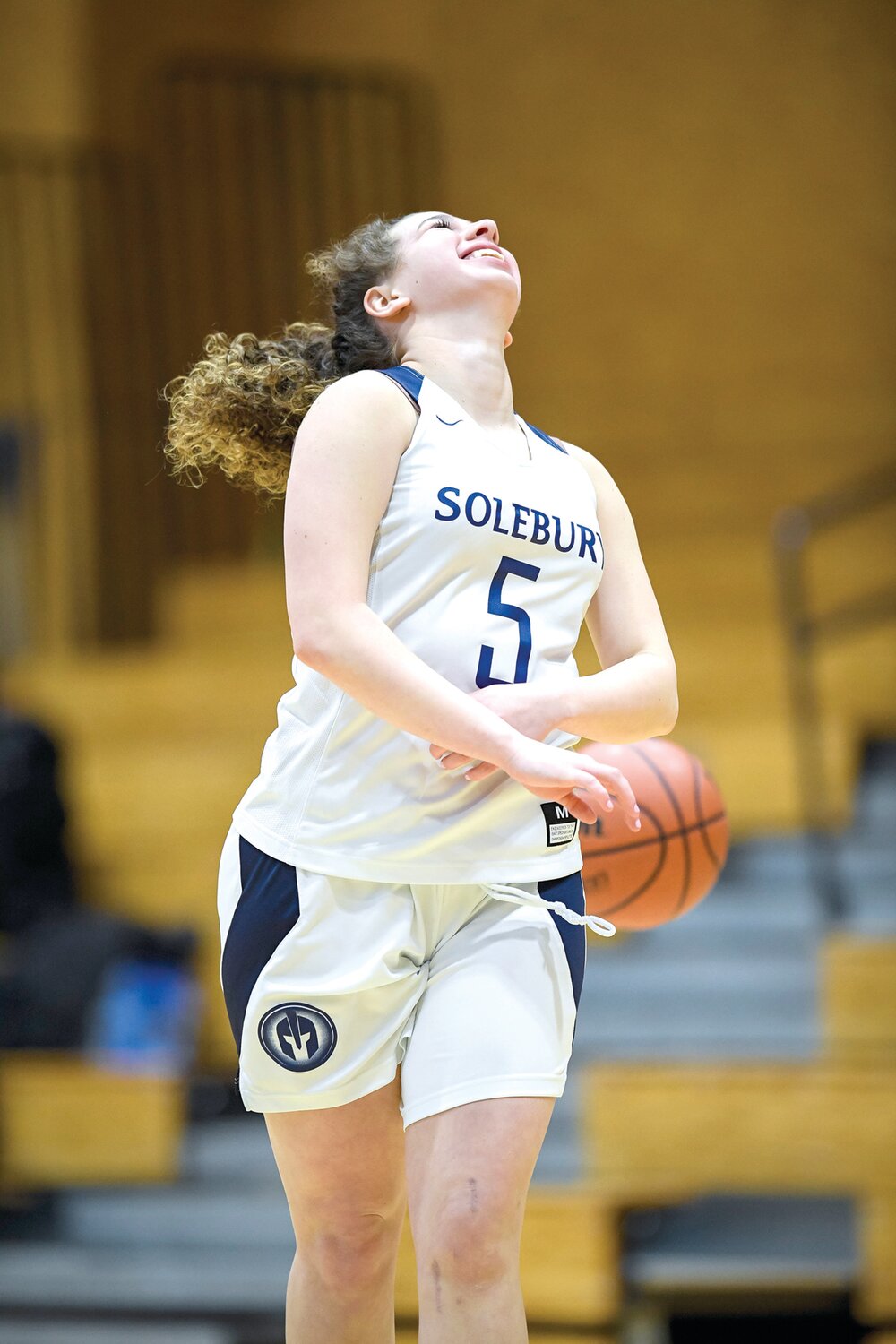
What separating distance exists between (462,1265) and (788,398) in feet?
20.2

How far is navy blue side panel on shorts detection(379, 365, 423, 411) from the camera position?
6.32 ft

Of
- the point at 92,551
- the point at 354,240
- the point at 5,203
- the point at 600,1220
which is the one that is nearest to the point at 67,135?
the point at 5,203

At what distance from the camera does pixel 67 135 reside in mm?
7547

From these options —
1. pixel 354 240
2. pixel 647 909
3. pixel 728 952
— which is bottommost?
pixel 728 952

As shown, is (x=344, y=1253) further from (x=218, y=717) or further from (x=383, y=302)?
(x=218, y=717)

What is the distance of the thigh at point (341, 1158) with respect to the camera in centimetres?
186

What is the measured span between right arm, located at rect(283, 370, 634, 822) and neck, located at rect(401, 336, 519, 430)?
10 centimetres

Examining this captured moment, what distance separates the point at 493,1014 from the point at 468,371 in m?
0.74

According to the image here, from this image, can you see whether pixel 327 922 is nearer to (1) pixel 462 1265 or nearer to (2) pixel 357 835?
(2) pixel 357 835

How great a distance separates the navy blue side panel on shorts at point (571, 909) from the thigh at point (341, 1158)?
231 millimetres

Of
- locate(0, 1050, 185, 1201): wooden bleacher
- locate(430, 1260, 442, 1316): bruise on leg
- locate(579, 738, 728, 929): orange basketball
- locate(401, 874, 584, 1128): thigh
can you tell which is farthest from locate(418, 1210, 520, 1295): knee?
locate(0, 1050, 185, 1201): wooden bleacher

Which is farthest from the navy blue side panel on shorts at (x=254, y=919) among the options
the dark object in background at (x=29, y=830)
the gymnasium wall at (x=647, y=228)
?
the gymnasium wall at (x=647, y=228)

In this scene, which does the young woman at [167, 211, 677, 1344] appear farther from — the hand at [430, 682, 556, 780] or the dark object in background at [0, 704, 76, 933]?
the dark object in background at [0, 704, 76, 933]

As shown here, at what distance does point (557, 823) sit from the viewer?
1.90 m
